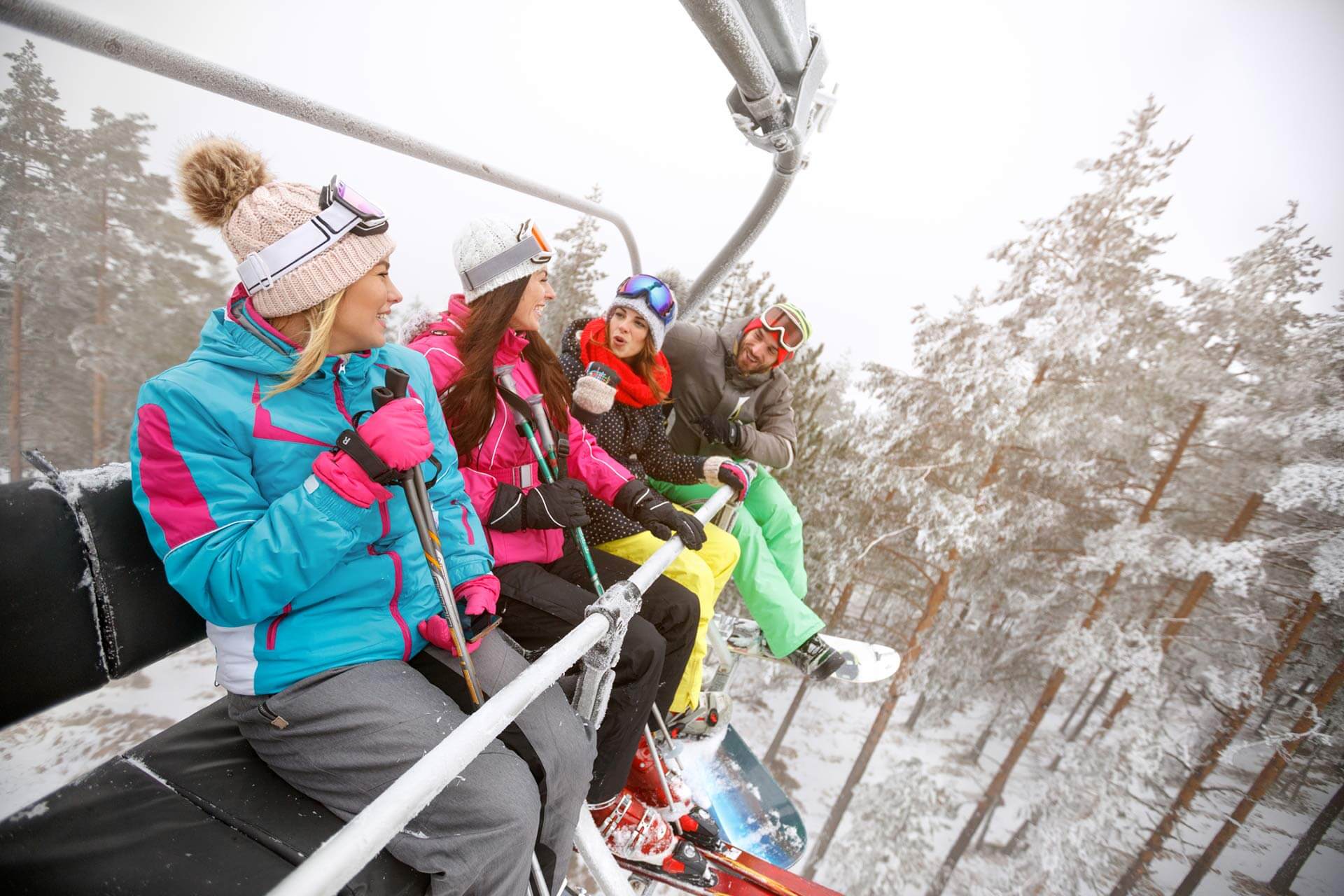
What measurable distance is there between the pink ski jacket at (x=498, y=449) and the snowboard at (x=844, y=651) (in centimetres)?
243

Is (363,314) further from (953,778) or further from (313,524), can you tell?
(953,778)

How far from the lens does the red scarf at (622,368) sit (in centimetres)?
298

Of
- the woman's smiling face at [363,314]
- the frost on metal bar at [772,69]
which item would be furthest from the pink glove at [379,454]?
the frost on metal bar at [772,69]

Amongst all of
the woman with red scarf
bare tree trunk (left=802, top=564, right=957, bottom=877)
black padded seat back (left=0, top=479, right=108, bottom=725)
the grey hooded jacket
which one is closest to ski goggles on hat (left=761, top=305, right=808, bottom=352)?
the grey hooded jacket

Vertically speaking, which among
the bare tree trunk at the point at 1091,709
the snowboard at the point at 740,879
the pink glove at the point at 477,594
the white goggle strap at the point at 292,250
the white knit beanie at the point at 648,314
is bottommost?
the bare tree trunk at the point at 1091,709

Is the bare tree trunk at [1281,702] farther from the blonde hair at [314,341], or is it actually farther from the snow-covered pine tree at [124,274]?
the snow-covered pine tree at [124,274]

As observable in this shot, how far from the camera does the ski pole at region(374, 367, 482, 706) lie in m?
1.54

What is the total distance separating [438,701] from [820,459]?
9754 mm

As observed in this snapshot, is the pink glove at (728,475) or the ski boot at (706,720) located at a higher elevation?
the pink glove at (728,475)

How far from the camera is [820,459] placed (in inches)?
416

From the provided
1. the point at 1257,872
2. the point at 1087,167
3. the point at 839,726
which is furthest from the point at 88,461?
the point at 1257,872

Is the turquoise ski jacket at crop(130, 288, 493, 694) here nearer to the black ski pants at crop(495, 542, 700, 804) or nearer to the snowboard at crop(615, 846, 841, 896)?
the black ski pants at crop(495, 542, 700, 804)

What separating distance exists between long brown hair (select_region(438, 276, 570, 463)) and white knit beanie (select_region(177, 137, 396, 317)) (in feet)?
2.21

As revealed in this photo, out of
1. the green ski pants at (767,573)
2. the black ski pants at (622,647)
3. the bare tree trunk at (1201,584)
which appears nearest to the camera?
the black ski pants at (622,647)
